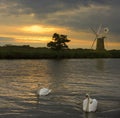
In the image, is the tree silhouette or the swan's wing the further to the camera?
the tree silhouette

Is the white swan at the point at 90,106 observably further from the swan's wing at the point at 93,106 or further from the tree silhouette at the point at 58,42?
the tree silhouette at the point at 58,42

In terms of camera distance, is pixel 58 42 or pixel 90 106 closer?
pixel 90 106

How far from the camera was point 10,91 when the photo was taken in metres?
33.2

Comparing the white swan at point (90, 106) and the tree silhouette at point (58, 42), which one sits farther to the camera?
the tree silhouette at point (58, 42)

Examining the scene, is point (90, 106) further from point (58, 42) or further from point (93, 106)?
point (58, 42)

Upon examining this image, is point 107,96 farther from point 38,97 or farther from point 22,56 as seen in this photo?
point 22,56

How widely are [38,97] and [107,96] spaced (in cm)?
564

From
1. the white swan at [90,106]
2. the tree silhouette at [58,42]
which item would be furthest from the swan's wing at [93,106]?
the tree silhouette at [58,42]

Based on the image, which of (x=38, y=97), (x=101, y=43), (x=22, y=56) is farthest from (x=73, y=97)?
(x=101, y=43)

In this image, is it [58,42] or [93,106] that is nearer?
[93,106]

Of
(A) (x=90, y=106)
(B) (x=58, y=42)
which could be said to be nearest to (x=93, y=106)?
(A) (x=90, y=106)

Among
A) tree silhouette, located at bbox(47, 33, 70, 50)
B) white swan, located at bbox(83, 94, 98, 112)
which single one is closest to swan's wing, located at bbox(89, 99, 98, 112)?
white swan, located at bbox(83, 94, 98, 112)

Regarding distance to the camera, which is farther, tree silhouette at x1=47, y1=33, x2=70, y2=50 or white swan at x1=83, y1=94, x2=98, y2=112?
tree silhouette at x1=47, y1=33, x2=70, y2=50

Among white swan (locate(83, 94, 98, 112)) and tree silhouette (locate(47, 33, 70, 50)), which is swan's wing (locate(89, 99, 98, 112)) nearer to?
white swan (locate(83, 94, 98, 112))
